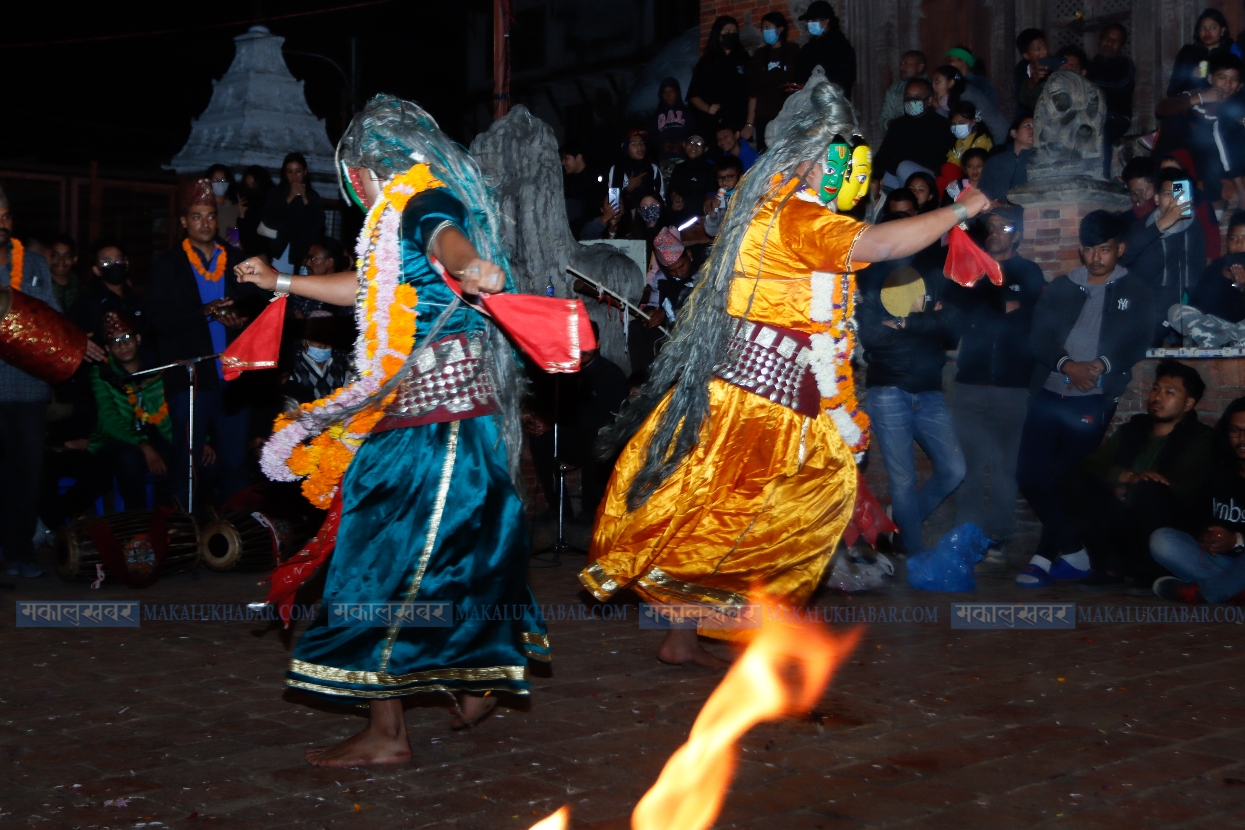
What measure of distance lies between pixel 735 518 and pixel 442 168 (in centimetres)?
189

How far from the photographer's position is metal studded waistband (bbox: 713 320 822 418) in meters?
5.34

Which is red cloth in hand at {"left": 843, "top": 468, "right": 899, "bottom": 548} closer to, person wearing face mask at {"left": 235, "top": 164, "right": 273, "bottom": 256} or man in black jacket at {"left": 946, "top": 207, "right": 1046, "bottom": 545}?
man in black jacket at {"left": 946, "top": 207, "right": 1046, "bottom": 545}

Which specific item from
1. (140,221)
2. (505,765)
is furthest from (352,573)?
(140,221)

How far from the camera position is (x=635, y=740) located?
4.45m

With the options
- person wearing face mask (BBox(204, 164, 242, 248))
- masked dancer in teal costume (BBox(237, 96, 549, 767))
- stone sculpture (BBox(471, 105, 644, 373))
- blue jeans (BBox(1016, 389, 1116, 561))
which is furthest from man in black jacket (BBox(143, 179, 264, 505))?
blue jeans (BBox(1016, 389, 1116, 561))

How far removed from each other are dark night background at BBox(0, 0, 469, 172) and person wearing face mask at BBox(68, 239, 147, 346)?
17.6 m

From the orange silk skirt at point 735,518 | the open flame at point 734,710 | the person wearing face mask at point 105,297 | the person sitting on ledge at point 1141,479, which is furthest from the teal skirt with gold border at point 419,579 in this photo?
the person wearing face mask at point 105,297

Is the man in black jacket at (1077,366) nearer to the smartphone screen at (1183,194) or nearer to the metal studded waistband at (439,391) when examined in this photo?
the smartphone screen at (1183,194)

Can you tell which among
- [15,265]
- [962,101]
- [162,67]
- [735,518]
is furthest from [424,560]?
[162,67]

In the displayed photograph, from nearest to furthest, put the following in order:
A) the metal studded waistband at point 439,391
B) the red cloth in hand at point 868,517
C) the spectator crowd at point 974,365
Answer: the metal studded waistband at point 439,391 < the red cloth in hand at point 868,517 < the spectator crowd at point 974,365

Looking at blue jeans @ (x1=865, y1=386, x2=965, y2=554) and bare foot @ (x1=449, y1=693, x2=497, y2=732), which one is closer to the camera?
bare foot @ (x1=449, y1=693, x2=497, y2=732)

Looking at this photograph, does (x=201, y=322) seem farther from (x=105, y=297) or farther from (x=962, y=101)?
(x=962, y=101)

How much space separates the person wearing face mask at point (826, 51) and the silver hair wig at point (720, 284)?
6.31 metres

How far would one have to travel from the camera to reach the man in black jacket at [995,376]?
26.4ft
